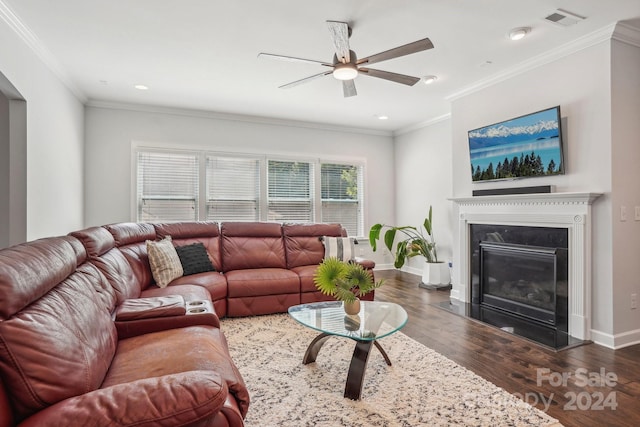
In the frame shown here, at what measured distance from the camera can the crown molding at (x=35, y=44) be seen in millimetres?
2638

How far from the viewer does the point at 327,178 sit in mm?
6293

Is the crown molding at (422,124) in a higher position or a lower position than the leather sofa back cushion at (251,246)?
higher

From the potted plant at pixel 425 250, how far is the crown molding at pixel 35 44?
4.60 metres

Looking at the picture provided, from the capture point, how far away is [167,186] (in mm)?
5246

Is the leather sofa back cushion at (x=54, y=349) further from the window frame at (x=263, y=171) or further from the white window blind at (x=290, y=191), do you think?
the white window blind at (x=290, y=191)

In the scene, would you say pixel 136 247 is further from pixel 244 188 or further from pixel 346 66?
pixel 346 66

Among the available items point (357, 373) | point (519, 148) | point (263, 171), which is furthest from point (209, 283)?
point (519, 148)

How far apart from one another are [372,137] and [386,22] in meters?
3.81

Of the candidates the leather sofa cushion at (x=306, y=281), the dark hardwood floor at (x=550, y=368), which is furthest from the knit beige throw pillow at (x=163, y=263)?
the dark hardwood floor at (x=550, y=368)

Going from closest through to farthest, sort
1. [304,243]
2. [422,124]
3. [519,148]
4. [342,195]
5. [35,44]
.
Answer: [35,44] → [519,148] → [304,243] → [422,124] → [342,195]

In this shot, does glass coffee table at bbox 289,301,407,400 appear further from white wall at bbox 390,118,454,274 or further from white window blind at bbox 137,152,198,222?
white window blind at bbox 137,152,198,222

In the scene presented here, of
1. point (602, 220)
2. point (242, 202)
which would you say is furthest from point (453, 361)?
point (242, 202)

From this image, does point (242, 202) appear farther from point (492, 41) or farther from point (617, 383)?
point (617, 383)

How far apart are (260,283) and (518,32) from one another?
11.0 feet
